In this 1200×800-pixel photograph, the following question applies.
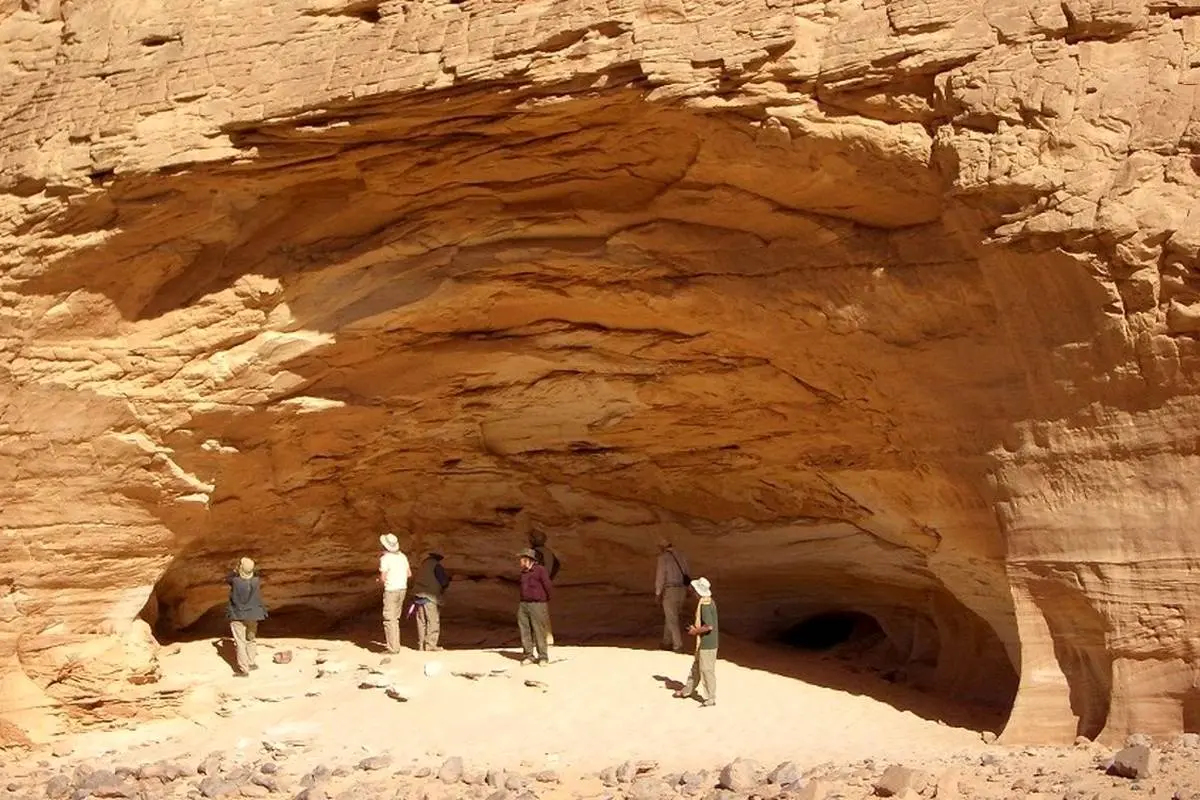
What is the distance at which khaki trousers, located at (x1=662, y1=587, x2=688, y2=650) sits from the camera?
9781 mm

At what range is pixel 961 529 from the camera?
838cm

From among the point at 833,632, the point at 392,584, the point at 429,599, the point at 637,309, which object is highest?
the point at 637,309

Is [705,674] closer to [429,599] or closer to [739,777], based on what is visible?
[739,777]

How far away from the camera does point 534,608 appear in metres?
9.32

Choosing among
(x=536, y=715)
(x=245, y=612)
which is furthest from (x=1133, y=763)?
(x=245, y=612)

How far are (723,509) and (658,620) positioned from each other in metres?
1.22

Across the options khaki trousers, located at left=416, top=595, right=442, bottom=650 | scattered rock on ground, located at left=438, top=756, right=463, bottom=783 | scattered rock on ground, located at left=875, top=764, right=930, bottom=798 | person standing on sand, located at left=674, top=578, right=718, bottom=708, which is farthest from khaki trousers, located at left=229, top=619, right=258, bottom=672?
scattered rock on ground, located at left=875, top=764, right=930, bottom=798

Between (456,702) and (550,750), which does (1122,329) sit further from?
(456,702)

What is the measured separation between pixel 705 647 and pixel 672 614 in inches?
60.2

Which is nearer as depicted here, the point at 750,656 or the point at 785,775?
the point at 785,775

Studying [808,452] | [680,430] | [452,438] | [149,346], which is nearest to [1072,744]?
[808,452]

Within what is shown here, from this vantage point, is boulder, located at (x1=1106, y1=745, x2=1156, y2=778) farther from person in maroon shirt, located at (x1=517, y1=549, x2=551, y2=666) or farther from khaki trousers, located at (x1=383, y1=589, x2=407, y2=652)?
khaki trousers, located at (x1=383, y1=589, x2=407, y2=652)

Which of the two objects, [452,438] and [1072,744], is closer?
[1072,744]

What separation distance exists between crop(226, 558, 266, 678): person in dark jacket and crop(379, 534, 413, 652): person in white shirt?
3.07 ft
